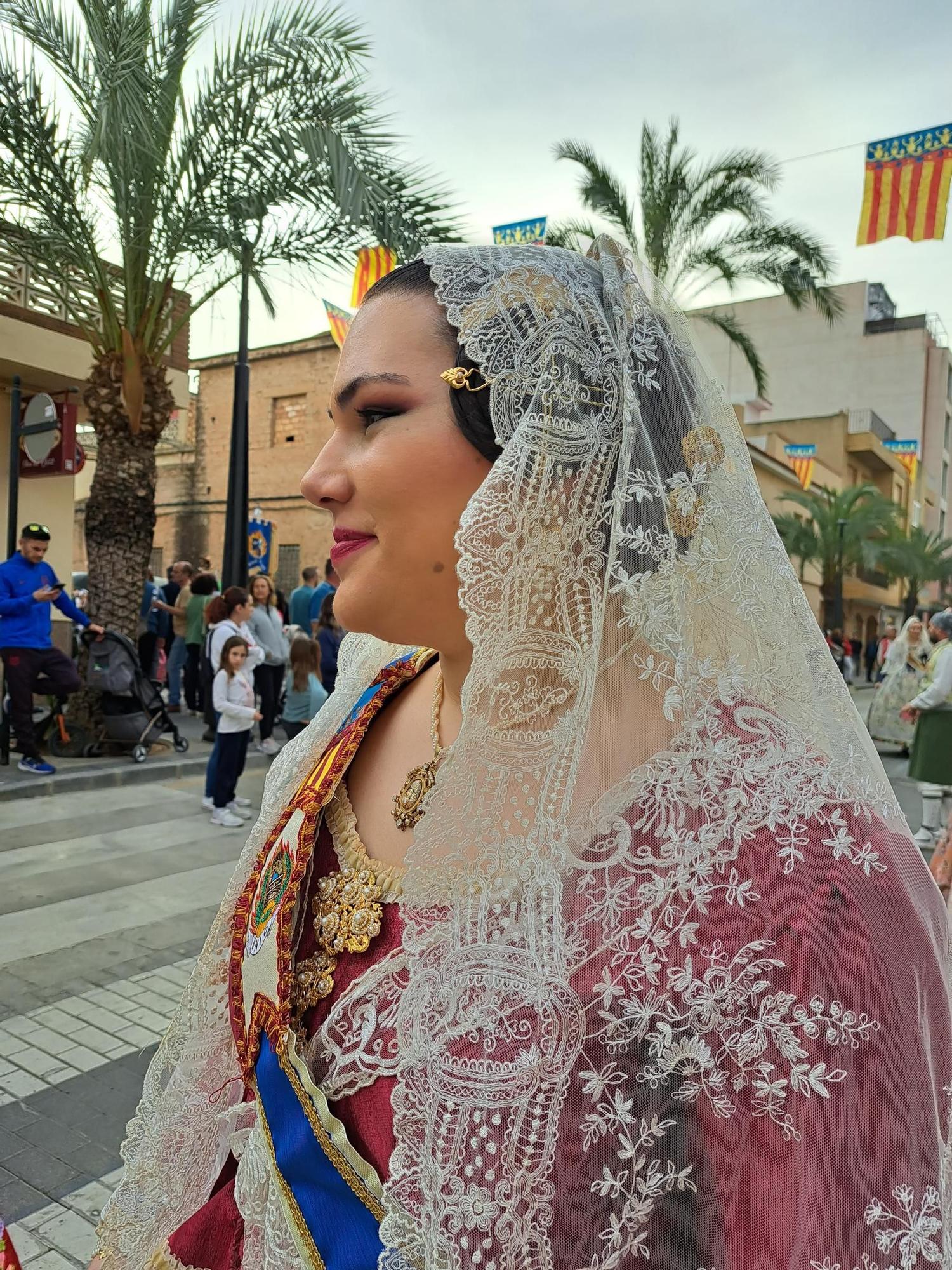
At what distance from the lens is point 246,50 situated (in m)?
7.75

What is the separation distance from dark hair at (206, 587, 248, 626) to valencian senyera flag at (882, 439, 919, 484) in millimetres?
34570

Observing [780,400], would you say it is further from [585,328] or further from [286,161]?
[585,328]

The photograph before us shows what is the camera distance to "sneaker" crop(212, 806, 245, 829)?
658 cm

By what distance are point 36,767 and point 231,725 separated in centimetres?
210

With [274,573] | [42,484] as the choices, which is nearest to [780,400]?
[274,573]

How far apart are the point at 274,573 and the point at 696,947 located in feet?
72.7

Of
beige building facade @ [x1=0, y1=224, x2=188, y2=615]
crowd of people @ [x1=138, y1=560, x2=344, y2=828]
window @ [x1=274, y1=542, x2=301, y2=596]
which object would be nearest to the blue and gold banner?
window @ [x1=274, y1=542, x2=301, y2=596]

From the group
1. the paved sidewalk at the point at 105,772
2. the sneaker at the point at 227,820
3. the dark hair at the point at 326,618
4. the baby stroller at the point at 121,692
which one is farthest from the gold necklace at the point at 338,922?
the dark hair at the point at 326,618

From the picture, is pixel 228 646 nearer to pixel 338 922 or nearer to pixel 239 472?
pixel 239 472

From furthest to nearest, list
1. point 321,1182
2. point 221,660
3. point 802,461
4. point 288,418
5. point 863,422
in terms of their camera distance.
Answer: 1. point 863,422
2. point 802,461
3. point 288,418
4. point 221,660
5. point 321,1182

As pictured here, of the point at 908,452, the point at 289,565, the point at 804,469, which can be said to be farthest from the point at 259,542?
the point at 908,452

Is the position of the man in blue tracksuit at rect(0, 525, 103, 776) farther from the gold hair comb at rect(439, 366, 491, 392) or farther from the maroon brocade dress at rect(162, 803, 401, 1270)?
the gold hair comb at rect(439, 366, 491, 392)

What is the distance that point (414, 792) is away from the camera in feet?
3.91

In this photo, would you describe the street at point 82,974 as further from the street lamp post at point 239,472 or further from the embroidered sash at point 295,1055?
the street lamp post at point 239,472
